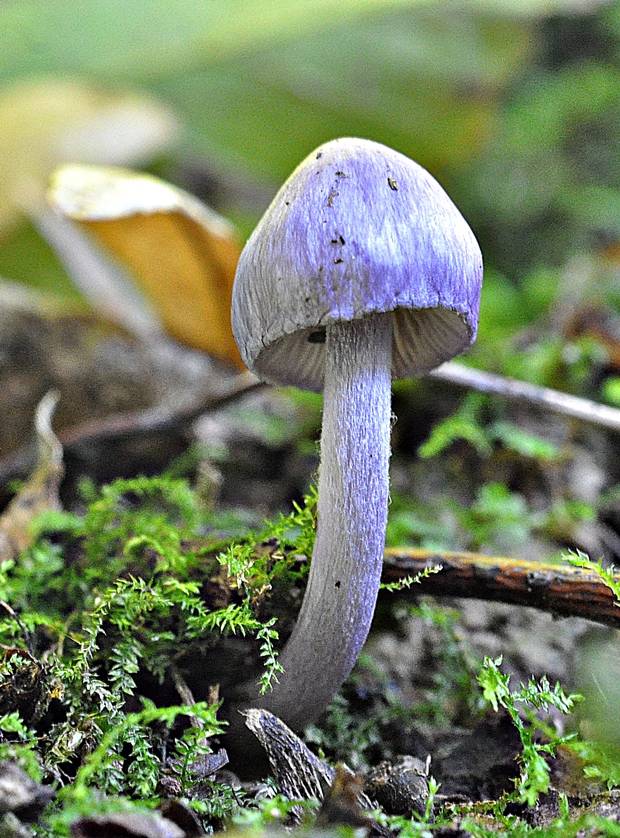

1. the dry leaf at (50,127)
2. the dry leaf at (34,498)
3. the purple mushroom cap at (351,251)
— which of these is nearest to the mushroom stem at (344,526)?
the purple mushroom cap at (351,251)

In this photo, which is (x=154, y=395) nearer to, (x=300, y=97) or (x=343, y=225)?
(x=343, y=225)

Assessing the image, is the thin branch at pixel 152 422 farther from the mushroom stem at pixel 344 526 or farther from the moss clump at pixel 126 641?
the mushroom stem at pixel 344 526

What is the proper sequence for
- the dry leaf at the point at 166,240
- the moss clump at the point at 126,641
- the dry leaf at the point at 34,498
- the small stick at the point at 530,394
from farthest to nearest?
1. the dry leaf at the point at 166,240
2. the small stick at the point at 530,394
3. the dry leaf at the point at 34,498
4. the moss clump at the point at 126,641

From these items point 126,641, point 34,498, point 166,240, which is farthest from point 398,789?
point 166,240

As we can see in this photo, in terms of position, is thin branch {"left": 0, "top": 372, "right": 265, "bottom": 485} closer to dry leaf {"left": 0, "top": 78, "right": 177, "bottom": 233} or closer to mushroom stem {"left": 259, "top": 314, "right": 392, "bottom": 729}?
mushroom stem {"left": 259, "top": 314, "right": 392, "bottom": 729}

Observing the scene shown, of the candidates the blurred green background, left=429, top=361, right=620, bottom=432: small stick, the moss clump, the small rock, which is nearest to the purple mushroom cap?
the moss clump

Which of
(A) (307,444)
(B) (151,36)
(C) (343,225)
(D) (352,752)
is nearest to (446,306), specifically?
(C) (343,225)

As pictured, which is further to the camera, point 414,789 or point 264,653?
point 264,653
